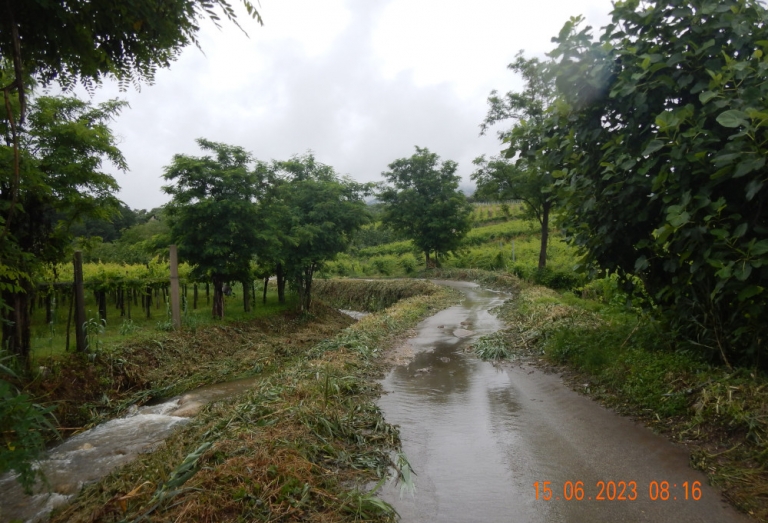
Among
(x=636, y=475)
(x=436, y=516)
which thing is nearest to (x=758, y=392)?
(x=636, y=475)

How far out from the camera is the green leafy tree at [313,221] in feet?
53.8

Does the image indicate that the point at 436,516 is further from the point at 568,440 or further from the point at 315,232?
the point at 315,232

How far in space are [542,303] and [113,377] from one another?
1027 centimetres

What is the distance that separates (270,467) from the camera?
11.7ft

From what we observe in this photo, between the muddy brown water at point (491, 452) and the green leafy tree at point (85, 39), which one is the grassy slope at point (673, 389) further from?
the green leafy tree at point (85, 39)

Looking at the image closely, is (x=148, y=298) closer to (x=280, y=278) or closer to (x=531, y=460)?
(x=280, y=278)

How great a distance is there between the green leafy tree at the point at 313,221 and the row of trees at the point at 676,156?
10752 millimetres

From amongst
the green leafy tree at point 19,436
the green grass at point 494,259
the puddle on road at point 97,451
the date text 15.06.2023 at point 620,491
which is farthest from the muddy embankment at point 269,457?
the green grass at point 494,259

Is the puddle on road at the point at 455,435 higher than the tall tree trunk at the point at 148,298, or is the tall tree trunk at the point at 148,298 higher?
the tall tree trunk at the point at 148,298

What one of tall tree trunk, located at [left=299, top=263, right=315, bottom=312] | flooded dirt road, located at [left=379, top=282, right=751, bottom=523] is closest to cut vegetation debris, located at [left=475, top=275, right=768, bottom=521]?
flooded dirt road, located at [left=379, top=282, right=751, bottom=523]

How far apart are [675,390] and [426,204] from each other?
2614 centimetres

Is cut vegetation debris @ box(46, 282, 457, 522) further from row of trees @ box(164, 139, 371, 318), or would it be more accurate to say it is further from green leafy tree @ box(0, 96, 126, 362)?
row of trees @ box(164, 139, 371, 318)

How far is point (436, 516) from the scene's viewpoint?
11.3 ft

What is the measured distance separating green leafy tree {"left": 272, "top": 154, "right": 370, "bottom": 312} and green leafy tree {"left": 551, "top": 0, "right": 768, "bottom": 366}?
1123cm
